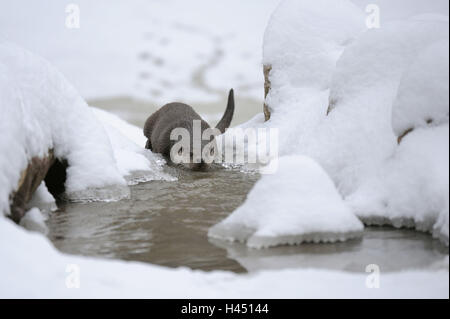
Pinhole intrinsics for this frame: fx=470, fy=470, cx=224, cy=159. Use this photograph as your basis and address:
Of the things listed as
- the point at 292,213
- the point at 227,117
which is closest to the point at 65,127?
the point at 292,213

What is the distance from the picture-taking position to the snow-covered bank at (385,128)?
2869 mm

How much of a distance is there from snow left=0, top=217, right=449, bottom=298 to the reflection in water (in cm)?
33

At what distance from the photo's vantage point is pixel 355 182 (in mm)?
3572

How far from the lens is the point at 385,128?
3.66 meters

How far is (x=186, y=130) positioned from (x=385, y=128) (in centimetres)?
332

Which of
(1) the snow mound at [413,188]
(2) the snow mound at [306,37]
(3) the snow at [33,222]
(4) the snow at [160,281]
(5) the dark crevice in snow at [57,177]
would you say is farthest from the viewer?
(2) the snow mound at [306,37]

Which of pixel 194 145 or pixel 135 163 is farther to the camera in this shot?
pixel 194 145

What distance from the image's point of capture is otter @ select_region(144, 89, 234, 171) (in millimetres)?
5969

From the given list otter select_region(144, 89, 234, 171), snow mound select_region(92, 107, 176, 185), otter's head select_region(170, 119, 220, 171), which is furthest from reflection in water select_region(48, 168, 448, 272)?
otter select_region(144, 89, 234, 171)

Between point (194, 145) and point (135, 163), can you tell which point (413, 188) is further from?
point (194, 145)

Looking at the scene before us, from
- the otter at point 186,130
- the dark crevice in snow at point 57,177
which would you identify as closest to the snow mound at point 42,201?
the dark crevice in snow at point 57,177

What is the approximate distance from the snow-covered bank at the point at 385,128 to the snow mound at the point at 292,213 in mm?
14

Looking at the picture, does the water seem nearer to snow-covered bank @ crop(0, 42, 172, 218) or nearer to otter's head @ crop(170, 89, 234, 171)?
snow-covered bank @ crop(0, 42, 172, 218)

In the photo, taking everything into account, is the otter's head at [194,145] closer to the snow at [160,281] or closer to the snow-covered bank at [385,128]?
the snow-covered bank at [385,128]
